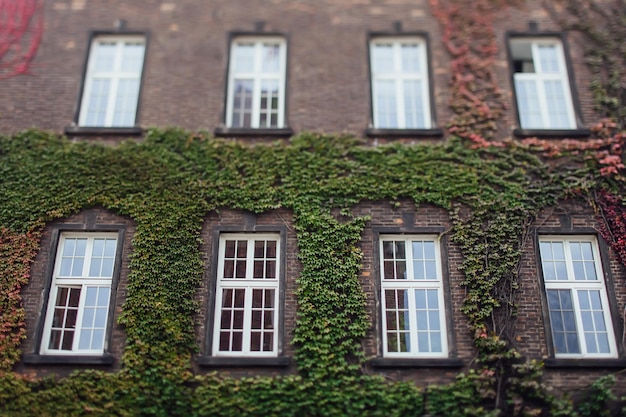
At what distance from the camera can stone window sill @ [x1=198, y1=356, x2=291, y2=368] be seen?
982cm

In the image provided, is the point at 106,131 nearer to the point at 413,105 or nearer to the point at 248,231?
the point at 248,231

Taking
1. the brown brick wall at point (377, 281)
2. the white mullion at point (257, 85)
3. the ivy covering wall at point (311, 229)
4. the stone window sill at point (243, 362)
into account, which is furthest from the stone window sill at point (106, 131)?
the stone window sill at point (243, 362)

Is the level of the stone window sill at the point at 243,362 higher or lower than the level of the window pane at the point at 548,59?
lower

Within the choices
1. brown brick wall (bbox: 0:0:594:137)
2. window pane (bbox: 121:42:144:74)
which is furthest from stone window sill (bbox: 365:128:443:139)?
window pane (bbox: 121:42:144:74)

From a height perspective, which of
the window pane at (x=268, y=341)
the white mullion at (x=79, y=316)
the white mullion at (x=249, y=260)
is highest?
the white mullion at (x=249, y=260)

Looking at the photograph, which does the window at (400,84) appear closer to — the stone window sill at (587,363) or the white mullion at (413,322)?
the white mullion at (413,322)

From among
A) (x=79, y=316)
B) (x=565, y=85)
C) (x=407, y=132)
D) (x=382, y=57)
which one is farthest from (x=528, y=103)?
(x=79, y=316)

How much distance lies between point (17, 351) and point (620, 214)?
32.2 feet

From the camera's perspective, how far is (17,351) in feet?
32.4

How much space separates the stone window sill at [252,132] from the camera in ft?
38.0

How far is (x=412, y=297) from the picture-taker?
10477mm

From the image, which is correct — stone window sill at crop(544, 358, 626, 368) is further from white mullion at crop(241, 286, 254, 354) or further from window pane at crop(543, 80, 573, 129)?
white mullion at crop(241, 286, 254, 354)

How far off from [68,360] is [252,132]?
15.8 feet

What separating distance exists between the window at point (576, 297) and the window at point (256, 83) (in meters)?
5.26
